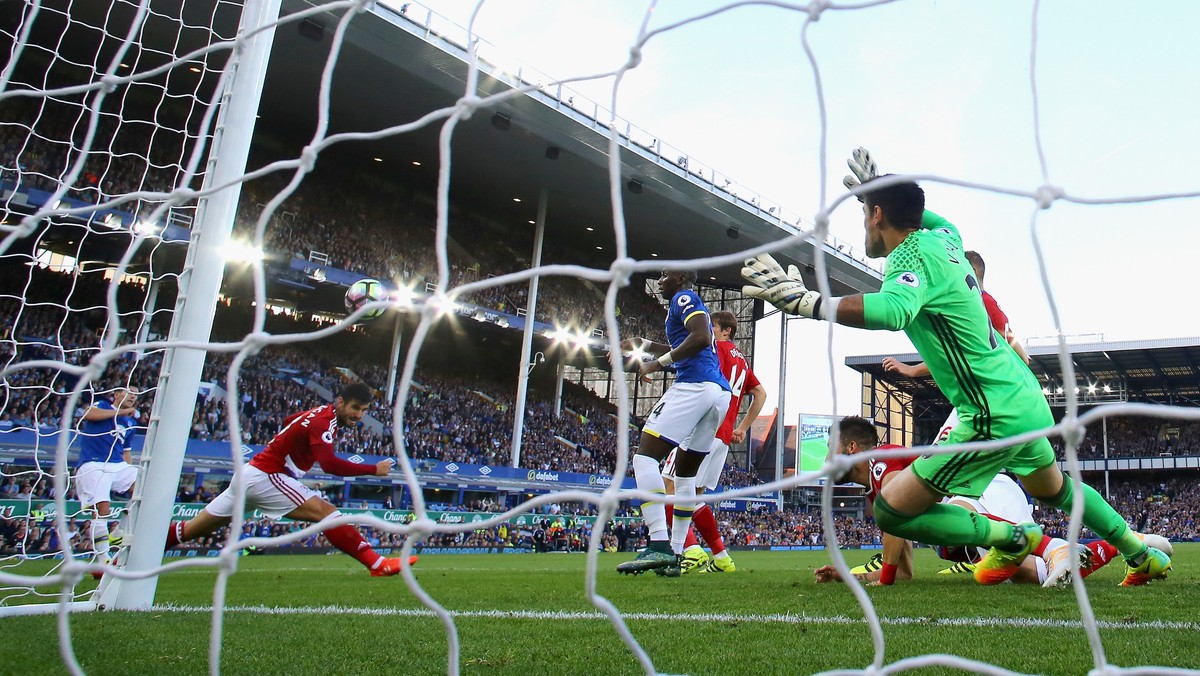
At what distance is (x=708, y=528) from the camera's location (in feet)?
19.9

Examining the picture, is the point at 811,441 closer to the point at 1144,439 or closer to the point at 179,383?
the point at 1144,439

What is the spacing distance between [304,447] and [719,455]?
3.29m

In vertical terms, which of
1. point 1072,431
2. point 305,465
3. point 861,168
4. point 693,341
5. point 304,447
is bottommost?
point 305,465

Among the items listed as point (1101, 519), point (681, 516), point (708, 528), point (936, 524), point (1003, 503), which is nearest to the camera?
point (936, 524)

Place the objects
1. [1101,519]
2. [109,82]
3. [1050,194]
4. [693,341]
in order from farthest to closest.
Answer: [693,341], [1101,519], [109,82], [1050,194]

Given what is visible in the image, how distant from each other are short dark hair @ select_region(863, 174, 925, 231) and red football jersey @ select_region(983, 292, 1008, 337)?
5.48 ft

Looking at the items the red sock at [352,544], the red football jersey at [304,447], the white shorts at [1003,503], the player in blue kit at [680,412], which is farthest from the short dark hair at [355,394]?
the white shorts at [1003,503]

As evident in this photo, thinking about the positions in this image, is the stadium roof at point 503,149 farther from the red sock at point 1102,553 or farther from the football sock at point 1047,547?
the red sock at point 1102,553

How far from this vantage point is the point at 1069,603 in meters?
3.41

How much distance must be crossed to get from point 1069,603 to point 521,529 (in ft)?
58.4

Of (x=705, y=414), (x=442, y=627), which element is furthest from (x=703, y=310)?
(x=442, y=627)

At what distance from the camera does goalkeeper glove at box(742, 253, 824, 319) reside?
256cm

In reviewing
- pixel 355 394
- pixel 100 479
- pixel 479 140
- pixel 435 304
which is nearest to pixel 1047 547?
pixel 435 304

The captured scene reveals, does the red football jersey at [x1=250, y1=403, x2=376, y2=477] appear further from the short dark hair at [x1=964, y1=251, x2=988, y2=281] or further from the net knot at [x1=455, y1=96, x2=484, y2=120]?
the short dark hair at [x1=964, y1=251, x2=988, y2=281]
